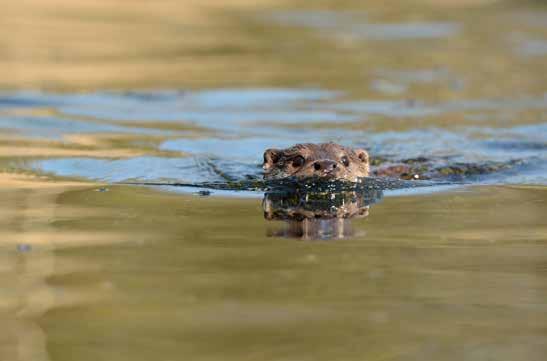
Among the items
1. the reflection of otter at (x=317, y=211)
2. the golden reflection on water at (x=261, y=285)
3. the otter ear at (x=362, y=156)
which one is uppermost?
the otter ear at (x=362, y=156)

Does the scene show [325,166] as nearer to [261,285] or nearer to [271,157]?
[271,157]

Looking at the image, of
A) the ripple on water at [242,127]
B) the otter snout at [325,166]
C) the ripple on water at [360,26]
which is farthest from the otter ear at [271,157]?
the ripple on water at [360,26]

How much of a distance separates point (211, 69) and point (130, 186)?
837 centimetres

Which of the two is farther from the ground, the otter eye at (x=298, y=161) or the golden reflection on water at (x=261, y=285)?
the otter eye at (x=298, y=161)

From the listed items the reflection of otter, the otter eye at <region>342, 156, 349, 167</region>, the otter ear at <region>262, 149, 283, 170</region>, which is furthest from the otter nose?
the otter ear at <region>262, 149, 283, 170</region>

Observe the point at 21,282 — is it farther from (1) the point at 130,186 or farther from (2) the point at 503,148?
(2) the point at 503,148

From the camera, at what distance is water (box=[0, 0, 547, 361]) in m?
4.64

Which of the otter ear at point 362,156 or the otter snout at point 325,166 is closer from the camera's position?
the otter snout at point 325,166

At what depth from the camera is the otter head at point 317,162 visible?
8.52m

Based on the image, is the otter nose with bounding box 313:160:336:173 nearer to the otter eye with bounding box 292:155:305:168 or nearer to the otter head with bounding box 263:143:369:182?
the otter head with bounding box 263:143:369:182

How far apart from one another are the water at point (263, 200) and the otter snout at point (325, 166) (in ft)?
0.66

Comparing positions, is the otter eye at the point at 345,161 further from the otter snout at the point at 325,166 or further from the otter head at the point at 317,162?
the otter snout at the point at 325,166

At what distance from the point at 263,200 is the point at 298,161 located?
0.73 m

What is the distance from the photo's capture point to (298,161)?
8.79 m
